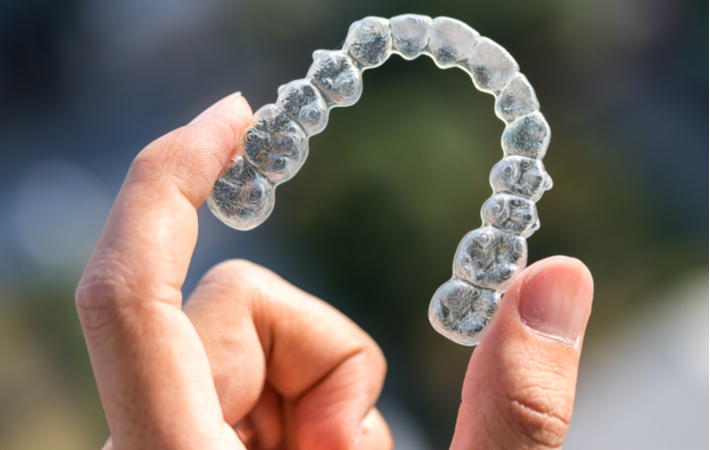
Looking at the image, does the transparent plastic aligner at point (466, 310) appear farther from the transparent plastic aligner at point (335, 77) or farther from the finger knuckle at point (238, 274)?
the finger knuckle at point (238, 274)

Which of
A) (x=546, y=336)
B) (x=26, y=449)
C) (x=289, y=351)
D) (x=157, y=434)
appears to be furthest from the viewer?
(x=26, y=449)

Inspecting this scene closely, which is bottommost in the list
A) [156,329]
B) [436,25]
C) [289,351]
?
[289,351]

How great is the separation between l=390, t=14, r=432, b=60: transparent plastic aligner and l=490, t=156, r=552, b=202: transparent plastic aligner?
354 millimetres

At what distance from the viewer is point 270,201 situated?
3.61 feet

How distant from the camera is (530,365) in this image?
87cm

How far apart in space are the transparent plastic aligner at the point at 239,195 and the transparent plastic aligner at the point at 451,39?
1.70 feet

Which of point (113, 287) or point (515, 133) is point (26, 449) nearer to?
point (113, 287)

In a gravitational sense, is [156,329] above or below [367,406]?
above

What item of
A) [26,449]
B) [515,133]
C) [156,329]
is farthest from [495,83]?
[26,449]

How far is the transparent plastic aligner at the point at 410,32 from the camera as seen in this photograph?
1.12 m

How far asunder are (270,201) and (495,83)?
1.96ft

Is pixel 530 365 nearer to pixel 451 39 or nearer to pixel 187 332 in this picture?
pixel 187 332

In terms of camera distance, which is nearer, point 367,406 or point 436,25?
point 436,25

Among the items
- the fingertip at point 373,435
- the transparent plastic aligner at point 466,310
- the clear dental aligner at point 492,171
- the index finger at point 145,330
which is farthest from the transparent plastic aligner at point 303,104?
the fingertip at point 373,435
